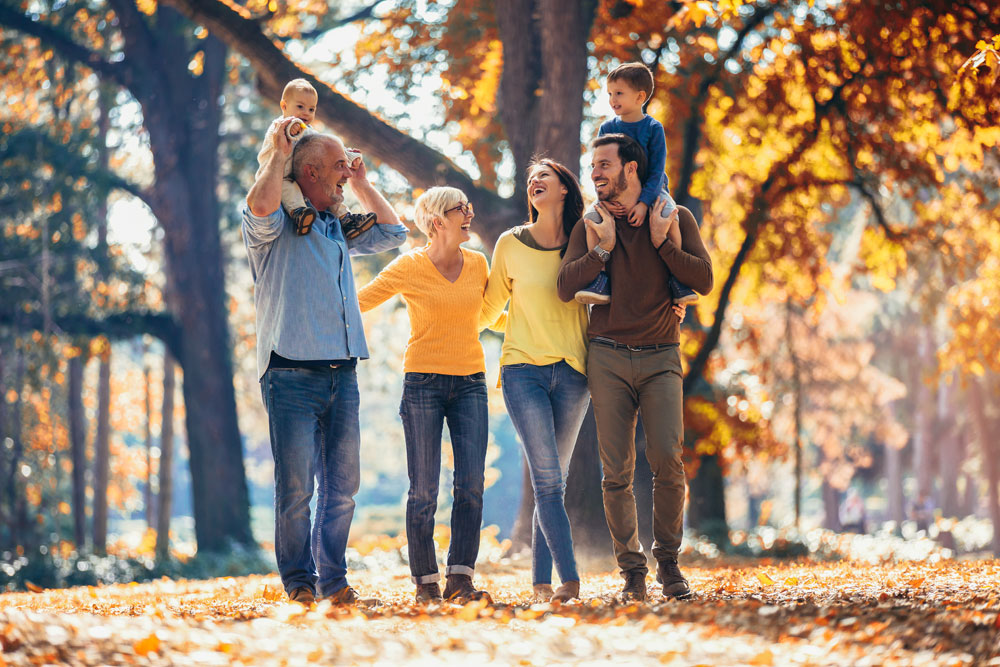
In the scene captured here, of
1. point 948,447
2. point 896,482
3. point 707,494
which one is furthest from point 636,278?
point 896,482

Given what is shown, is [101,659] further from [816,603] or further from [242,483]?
[242,483]

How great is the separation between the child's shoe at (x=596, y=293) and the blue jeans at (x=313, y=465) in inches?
50.2

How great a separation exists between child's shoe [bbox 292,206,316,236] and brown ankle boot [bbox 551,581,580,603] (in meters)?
2.26

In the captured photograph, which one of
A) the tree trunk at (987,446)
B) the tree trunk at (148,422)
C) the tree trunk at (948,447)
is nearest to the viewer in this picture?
the tree trunk at (148,422)

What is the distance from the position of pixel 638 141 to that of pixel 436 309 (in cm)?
149

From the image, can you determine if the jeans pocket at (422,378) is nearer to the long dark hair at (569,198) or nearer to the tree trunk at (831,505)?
the long dark hair at (569,198)

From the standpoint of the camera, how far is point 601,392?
521 cm

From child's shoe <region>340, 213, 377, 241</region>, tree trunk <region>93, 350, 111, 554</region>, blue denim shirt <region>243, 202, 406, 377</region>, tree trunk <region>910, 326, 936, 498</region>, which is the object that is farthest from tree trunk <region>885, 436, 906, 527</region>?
blue denim shirt <region>243, 202, 406, 377</region>

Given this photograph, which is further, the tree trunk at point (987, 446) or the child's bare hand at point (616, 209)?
the tree trunk at point (987, 446)

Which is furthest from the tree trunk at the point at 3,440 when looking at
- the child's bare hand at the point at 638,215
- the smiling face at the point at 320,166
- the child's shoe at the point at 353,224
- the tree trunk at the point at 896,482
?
the tree trunk at the point at 896,482

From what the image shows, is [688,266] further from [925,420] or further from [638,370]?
[925,420]

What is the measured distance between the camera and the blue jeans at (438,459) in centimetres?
529

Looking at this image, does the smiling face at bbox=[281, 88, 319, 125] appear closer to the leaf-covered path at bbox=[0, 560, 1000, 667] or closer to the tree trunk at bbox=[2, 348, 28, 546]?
the leaf-covered path at bbox=[0, 560, 1000, 667]

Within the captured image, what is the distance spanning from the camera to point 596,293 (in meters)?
5.20
